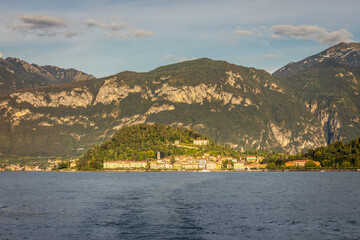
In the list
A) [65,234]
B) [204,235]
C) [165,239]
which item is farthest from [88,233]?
[204,235]

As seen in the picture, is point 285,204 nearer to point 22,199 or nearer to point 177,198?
point 177,198

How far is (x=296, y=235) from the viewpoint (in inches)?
2092

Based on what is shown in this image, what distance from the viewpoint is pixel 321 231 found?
5541 centimetres

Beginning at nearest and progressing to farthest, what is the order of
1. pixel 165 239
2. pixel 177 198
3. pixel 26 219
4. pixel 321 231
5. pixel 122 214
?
pixel 165 239, pixel 321 231, pixel 26 219, pixel 122 214, pixel 177 198

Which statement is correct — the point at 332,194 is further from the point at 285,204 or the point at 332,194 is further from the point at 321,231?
the point at 321,231

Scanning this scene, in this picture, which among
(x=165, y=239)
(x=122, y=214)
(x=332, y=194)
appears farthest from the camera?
(x=332, y=194)

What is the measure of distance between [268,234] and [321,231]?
6530 mm

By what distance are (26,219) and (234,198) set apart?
4058 centimetres

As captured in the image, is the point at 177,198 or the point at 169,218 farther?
the point at 177,198

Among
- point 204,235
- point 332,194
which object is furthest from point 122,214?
point 332,194

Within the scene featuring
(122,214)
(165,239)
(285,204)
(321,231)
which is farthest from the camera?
(285,204)

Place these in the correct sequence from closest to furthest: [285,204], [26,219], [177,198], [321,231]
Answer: [321,231] < [26,219] < [285,204] < [177,198]

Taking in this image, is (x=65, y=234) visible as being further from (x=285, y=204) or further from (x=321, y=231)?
(x=285, y=204)

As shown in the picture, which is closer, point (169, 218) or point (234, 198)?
point (169, 218)
